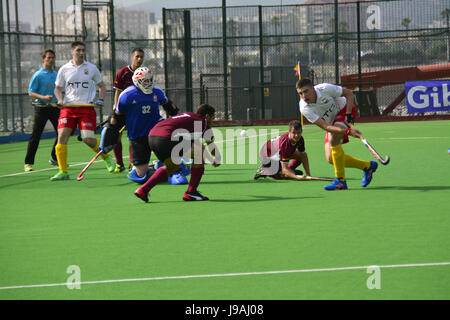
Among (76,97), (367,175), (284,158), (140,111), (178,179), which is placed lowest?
(178,179)

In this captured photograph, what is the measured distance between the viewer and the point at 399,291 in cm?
457

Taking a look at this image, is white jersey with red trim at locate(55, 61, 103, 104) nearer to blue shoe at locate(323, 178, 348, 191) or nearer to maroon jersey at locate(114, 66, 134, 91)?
maroon jersey at locate(114, 66, 134, 91)

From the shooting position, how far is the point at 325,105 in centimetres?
923

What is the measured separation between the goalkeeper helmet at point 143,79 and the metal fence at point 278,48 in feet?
54.6

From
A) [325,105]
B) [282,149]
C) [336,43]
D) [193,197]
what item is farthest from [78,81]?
[336,43]

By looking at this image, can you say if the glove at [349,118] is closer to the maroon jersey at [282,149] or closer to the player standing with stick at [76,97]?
the maroon jersey at [282,149]

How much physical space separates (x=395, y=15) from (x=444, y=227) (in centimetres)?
2275

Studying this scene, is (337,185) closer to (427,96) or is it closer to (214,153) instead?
(214,153)

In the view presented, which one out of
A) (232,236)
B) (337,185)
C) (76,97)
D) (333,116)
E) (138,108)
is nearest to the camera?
(232,236)

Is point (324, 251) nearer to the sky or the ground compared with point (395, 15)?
nearer to the ground

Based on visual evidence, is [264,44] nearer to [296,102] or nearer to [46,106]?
[296,102]

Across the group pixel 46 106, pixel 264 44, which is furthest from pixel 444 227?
pixel 264 44

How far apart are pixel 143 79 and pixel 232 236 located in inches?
155
